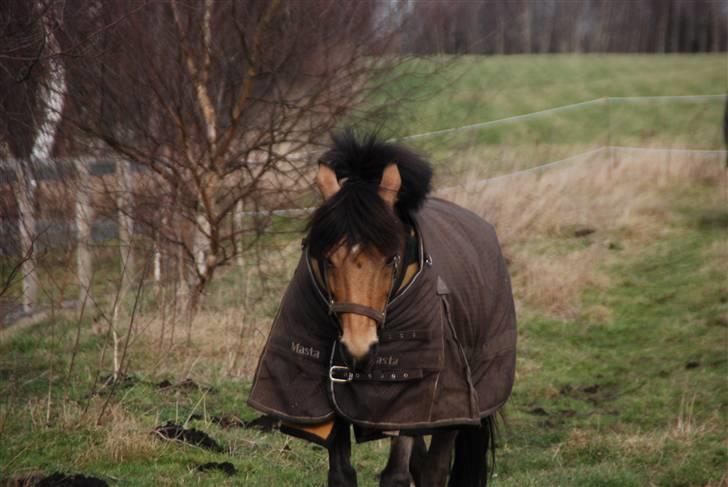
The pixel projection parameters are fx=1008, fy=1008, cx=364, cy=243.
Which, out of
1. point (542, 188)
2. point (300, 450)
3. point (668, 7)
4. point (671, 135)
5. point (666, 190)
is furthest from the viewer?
point (668, 7)

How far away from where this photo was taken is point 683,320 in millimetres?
11281

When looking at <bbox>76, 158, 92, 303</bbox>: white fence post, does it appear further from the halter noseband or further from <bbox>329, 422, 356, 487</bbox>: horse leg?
the halter noseband

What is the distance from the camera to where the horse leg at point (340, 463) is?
4648 mm

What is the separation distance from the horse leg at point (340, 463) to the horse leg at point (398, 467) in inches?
7.8

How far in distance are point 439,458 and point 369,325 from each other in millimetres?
1176

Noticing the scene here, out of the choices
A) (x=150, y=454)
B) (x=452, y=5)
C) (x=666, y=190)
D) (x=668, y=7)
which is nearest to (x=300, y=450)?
(x=150, y=454)

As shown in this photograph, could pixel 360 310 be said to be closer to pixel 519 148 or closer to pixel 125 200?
pixel 125 200

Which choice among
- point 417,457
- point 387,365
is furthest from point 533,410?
point 387,365

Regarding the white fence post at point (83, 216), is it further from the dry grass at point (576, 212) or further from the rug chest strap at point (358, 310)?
the dry grass at point (576, 212)

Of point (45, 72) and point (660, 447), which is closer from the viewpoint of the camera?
point (45, 72)

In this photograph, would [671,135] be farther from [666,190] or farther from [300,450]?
[300,450]

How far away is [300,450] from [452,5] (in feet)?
17.9

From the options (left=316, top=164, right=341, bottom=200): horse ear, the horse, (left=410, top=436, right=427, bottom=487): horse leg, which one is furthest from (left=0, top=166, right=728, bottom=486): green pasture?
(left=316, top=164, right=341, bottom=200): horse ear

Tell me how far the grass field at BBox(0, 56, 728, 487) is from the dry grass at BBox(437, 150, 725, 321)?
4cm
